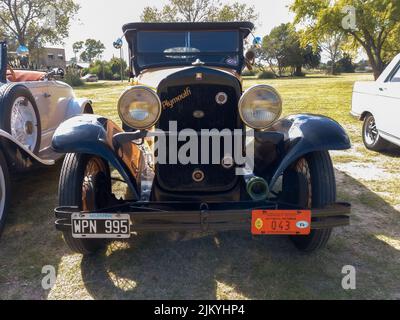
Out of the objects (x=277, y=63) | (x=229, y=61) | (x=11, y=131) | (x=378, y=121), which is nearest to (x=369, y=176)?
(x=378, y=121)

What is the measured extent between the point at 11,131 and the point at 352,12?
71.4ft

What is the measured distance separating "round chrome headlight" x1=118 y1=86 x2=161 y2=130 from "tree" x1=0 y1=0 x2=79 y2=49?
2815 centimetres

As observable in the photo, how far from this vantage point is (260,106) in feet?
8.81

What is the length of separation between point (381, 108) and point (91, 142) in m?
4.59

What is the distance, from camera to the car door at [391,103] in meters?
5.01

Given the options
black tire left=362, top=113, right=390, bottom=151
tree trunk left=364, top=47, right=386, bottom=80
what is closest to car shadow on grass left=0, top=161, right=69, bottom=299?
black tire left=362, top=113, right=390, bottom=151

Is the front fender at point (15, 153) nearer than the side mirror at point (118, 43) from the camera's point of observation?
Yes

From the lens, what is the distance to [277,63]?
51594mm

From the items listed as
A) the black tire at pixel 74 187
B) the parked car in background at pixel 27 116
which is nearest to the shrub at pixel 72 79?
the parked car in background at pixel 27 116

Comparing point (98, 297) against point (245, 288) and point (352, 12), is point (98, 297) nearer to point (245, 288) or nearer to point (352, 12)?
point (245, 288)

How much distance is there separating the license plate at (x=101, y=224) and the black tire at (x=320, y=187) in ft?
4.62

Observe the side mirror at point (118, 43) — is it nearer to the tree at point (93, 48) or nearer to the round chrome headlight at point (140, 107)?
the round chrome headlight at point (140, 107)

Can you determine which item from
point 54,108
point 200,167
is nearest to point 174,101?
point 200,167

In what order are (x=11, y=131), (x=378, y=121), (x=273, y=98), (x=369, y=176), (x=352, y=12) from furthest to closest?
(x=352, y=12) < (x=378, y=121) < (x=369, y=176) < (x=11, y=131) < (x=273, y=98)
